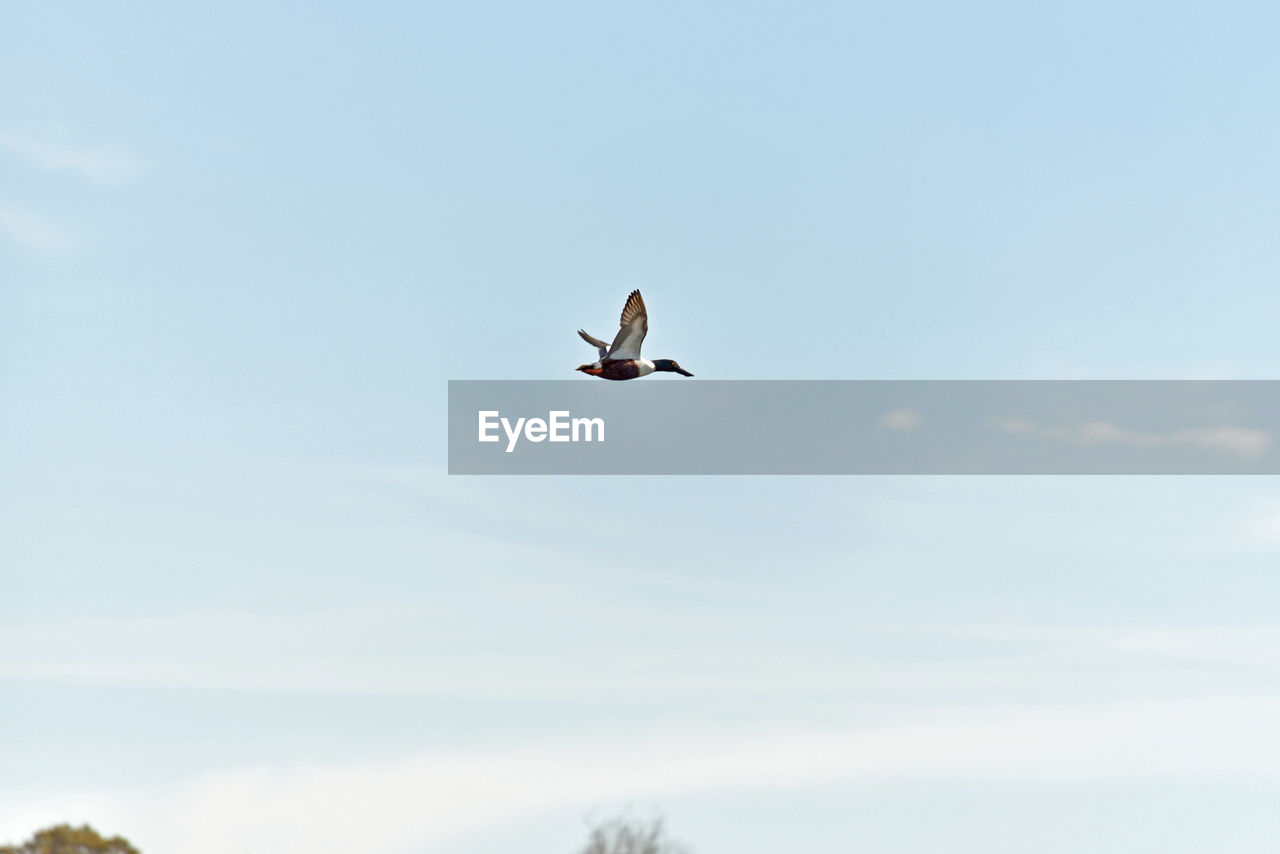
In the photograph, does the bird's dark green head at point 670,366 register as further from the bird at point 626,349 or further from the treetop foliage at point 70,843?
the treetop foliage at point 70,843

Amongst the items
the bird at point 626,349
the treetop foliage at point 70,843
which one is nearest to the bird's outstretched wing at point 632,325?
the bird at point 626,349

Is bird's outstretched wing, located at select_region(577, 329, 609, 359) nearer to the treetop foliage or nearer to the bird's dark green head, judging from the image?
the bird's dark green head

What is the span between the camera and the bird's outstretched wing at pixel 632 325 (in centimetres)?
4428

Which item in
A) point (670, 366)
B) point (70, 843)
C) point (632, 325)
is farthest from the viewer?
point (70, 843)

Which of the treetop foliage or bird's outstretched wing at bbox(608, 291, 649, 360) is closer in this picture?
bird's outstretched wing at bbox(608, 291, 649, 360)

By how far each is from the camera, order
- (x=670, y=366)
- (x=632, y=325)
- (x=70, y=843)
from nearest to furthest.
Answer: (x=632, y=325) → (x=670, y=366) → (x=70, y=843)

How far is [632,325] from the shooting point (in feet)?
145

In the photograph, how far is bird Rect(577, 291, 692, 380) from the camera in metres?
44.3

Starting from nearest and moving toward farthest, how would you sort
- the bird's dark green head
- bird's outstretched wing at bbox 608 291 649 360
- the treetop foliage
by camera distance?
bird's outstretched wing at bbox 608 291 649 360
the bird's dark green head
the treetop foliage

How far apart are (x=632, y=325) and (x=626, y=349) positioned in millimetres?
1112

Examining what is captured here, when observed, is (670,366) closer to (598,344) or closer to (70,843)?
(598,344)

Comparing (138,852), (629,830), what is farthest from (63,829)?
(629,830)

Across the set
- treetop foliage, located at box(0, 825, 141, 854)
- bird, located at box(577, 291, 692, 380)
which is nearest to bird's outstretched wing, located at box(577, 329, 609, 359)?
bird, located at box(577, 291, 692, 380)

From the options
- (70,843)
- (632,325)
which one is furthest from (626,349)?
(70,843)
